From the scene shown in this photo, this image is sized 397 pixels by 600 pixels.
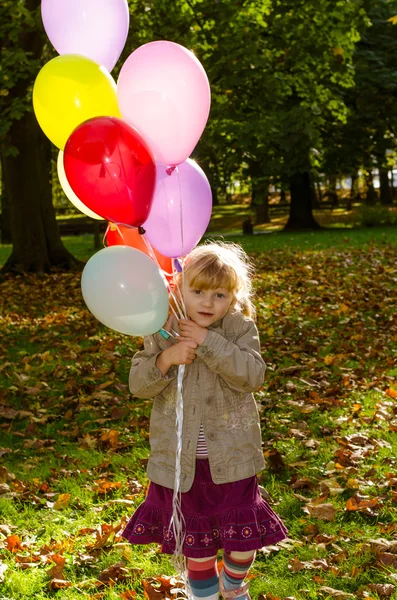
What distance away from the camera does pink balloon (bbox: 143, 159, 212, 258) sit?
292 centimetres

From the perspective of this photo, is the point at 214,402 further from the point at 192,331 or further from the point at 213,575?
the point at 213,575

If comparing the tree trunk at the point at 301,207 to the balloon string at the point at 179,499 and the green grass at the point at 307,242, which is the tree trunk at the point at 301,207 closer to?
the green grass at the point at 307,242

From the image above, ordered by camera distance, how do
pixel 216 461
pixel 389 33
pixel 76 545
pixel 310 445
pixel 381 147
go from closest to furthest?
1. pixel 216 461
2. pixel 76 545
3. pixel 310 445
4. pixel 389 33
5. pixel 381 147

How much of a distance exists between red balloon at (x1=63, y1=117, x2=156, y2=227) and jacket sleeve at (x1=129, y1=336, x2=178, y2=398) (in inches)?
23.1

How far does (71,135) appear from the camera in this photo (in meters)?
2.64

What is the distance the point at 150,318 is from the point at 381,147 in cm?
2438

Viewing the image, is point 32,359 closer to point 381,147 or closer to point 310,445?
point 310,445

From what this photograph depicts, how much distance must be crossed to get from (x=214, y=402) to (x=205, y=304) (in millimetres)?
399

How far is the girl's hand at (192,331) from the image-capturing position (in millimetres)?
2828

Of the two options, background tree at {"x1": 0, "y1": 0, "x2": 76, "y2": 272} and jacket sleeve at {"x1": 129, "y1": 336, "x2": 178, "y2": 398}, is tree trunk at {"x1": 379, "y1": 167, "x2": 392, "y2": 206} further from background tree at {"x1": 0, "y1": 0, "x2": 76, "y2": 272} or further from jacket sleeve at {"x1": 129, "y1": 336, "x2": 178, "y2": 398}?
jacket sleeve at {"x1": 129, "y1": 336, "x2": 178, "y2": 398}

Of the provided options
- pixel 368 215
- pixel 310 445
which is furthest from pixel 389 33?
pixel 310 445

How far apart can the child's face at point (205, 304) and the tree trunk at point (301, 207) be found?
73.6 ft

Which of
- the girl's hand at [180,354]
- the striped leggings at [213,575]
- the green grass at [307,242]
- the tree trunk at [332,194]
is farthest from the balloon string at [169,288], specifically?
the tree trunk at [332,194]

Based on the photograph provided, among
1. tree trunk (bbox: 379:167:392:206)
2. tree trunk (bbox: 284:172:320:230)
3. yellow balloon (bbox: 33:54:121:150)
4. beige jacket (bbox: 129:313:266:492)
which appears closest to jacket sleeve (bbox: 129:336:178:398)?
beige jacket (bbox: 129:313:266:492)
